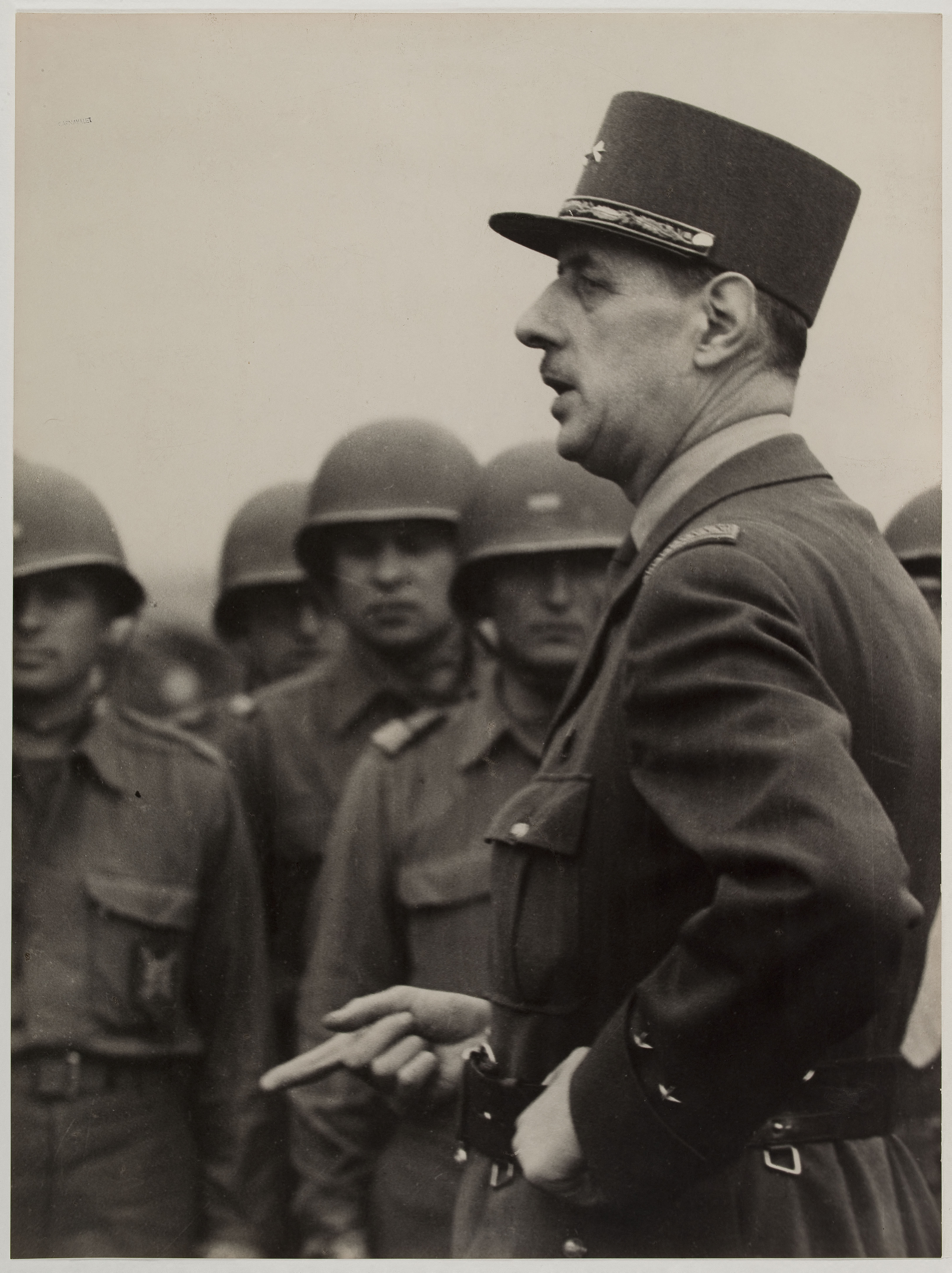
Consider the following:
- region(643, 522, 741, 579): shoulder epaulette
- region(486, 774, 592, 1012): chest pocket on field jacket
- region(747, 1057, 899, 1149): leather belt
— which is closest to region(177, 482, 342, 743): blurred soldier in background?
region(486, 774, 592, 1012): chest pocket on field jacket

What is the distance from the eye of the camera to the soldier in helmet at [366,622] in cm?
298

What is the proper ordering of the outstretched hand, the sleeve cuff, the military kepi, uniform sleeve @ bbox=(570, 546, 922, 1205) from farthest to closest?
the outstretched hand, the military kepi, the sleeve cuff, uniform sleeve @ bbox=(570, 546, 922, 1205)

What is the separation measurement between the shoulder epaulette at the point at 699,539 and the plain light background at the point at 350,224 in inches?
25.5

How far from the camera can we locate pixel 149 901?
9.78 feet

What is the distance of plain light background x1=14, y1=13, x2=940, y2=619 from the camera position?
3.00 metres

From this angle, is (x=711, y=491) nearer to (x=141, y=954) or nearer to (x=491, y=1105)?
(x=491, y=1105)

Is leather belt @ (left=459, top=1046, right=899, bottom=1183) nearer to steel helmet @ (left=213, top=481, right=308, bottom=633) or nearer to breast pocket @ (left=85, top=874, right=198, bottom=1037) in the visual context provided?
breast pocket @ (left=85, top=874, right=198, bottom=1037)

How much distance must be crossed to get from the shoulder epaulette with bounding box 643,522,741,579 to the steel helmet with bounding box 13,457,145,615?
48.0 inches

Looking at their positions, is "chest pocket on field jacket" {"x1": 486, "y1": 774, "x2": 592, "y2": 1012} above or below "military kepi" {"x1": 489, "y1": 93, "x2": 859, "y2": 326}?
below

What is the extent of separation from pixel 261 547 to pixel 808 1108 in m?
1.59

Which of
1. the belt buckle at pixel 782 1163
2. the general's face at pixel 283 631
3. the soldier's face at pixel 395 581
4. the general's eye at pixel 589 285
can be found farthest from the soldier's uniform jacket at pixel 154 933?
the general's eye at pixel 589 285

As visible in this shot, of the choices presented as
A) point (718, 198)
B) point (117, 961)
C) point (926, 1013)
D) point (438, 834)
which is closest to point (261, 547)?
point (438, 834)

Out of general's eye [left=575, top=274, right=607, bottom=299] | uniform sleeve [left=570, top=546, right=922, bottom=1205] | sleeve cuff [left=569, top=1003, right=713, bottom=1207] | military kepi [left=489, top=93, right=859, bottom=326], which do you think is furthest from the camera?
general's eye [left=575, top=274, right=607, bottom=299]

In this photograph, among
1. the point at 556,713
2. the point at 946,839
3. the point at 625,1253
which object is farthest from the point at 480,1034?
the point at 946,839
